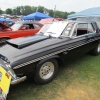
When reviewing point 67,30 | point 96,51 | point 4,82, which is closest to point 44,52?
point 4,82

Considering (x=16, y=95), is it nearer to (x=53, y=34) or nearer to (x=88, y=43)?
(x=53, y=34)

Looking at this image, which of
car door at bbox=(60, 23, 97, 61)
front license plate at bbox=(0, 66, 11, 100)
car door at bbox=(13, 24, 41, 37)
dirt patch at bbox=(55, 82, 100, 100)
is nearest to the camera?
front license plate at bbox=(0, 66, 11, 100)

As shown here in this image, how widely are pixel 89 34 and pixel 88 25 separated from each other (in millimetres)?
495

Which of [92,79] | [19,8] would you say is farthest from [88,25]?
[19,8]

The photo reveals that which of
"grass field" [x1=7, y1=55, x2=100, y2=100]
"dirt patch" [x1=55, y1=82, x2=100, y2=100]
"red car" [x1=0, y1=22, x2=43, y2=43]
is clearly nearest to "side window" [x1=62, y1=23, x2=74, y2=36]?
"grass field" [x1=7, y1=55, x2=100, y2=100]

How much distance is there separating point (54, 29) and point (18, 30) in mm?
3863

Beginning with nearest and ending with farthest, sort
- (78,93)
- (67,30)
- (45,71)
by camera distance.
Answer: (78,93), (45,71), (67,30)

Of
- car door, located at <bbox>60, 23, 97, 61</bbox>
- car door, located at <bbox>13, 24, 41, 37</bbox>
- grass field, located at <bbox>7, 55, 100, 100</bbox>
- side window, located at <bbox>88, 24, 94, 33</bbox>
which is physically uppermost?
side window, located at <bbox>88, 24, 94, 33</bbox>

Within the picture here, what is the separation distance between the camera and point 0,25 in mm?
7340

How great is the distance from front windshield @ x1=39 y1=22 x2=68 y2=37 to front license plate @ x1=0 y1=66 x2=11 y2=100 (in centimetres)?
208

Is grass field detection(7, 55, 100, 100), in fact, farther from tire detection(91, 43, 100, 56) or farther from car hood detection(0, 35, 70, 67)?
tire detection(91, 43, 100, 56)

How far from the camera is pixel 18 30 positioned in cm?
774

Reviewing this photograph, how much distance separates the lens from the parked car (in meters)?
2.91

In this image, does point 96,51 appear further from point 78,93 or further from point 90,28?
point 78,93
